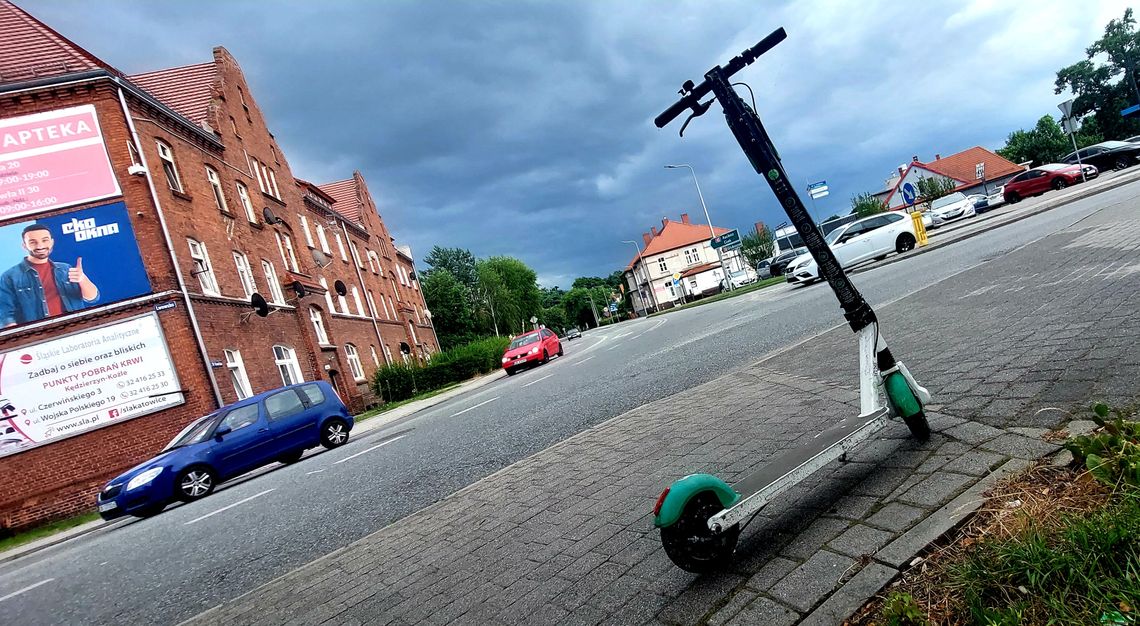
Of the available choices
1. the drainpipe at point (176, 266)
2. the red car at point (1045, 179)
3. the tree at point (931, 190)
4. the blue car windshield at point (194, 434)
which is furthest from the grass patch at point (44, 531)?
the tree at point (931, 190)

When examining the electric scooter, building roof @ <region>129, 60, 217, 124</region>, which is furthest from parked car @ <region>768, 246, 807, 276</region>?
the electric scooter

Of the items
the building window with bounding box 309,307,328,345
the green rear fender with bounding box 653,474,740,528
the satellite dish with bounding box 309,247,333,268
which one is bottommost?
the green rear fender with bounding box 653,474,740,528

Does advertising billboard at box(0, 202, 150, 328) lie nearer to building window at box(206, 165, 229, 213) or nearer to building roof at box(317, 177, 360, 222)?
building window at box(206, 165, 229, 213)

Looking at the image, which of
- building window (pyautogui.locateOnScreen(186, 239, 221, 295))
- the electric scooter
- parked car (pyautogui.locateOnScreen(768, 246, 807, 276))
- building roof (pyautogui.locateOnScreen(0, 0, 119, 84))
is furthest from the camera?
parked car (pyautogui.locateOnScreen(768, 246, 807, 276))

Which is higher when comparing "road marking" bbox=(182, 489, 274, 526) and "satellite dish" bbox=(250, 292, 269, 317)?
"satellite dish" bbox=(250, 292, 269, 317)

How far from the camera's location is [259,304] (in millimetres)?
20922

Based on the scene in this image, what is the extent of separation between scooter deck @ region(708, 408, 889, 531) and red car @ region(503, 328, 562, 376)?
75.8 feet

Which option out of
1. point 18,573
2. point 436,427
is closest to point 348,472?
point 436,427

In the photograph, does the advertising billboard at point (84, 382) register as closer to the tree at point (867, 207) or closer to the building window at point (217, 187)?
the building window at point (217, 187)

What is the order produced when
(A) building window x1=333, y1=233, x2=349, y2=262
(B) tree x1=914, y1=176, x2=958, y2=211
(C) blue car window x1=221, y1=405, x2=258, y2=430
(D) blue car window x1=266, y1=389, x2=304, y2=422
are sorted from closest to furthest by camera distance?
1. (C) blue car window x1=221, y1=405, x2=258, y2=430
2. (D) blue car window x1=266, y1=389, x2=304, y2=422
3. (A) building window x1=333, y1=233, x2=349, y2=262
4. (B) tree x1=914, y1=176, x2=958, y2=211

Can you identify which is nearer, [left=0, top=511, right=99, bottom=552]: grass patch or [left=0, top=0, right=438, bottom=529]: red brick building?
[left=0, top=511, right=99, bottom=552]: grass patch

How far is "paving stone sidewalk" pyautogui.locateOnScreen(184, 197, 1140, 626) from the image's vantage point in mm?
2535

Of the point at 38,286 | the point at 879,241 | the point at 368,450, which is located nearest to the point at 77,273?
the point at 38,286

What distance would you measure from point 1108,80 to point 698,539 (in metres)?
91.0
